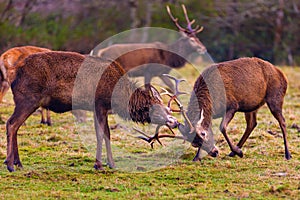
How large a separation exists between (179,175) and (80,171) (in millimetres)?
1351

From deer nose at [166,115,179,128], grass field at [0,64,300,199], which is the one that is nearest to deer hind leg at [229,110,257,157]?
grass field at [0,64,300,199]

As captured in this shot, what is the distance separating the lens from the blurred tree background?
91.4ft

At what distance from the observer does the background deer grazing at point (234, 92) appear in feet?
30.7

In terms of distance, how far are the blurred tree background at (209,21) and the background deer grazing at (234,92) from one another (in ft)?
54.9

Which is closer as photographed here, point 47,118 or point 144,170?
point 144,170

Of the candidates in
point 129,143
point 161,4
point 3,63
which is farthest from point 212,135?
point 161,4

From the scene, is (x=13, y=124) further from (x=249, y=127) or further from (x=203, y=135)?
(x=249, y=127)

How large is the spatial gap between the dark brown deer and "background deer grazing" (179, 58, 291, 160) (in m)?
0.63

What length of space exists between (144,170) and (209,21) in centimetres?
2224

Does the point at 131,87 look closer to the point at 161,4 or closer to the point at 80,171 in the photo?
the point at 80,171

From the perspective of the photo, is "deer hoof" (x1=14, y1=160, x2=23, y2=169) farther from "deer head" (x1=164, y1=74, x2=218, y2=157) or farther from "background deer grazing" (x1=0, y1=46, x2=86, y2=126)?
"background deer grazing" (x1=0, y1=46, x2=86, y2=126)

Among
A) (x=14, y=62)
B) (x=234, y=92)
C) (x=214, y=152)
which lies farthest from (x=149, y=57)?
(x=214, y=152)

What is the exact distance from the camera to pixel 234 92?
31.4ft

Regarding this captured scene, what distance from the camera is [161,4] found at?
3142cm
